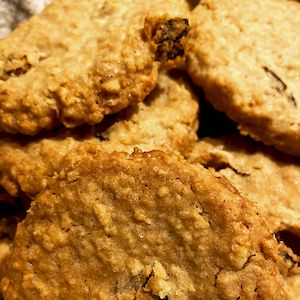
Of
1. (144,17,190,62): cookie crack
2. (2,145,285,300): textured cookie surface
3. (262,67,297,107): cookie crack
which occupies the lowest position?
(2,145,285,300): textured cookie surface

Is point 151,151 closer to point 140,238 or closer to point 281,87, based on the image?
point 140,238

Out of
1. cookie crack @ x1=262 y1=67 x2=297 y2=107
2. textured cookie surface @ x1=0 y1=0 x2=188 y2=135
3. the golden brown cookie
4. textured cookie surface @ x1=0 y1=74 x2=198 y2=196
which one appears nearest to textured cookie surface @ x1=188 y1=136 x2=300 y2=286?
the golden brown cookie

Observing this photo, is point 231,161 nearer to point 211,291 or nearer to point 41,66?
point 211,291

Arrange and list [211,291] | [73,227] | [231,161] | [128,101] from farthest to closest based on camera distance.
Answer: [231,161] < [128,101] < [73,227] < [211,291]

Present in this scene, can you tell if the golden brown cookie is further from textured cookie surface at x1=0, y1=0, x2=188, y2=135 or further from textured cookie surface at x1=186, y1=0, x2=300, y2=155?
textured cookie surface at x1=0, y1=0, x2=188, y2=135

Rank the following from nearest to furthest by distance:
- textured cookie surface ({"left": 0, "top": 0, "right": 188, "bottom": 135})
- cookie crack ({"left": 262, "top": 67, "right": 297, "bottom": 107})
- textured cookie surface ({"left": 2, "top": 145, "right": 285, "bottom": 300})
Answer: textured cookie surface ({"left": 2, "top": 145, "right": 285, "bottom": 300}) → textured cookie surface ({"left": 0, "top": 0, "right": 188, "bottom": 135}) → cookie crack ({"left": 262, "top": 67, "right": 297, "bottom": 107})

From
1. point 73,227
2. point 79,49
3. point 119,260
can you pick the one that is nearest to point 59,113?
point 79,49
